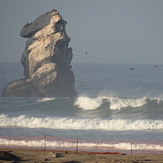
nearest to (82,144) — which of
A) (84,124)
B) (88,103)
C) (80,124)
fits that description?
(84,124)

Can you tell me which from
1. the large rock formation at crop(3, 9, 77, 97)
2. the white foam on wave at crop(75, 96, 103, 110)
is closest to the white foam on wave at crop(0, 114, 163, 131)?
the white foam on wave at crop(75, 96, 103, 110)

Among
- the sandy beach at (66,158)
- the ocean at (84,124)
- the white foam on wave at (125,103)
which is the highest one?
the white foam on wave at (125,103)

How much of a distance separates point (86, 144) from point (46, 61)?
35.8 meters

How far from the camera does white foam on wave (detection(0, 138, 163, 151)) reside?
100 feet

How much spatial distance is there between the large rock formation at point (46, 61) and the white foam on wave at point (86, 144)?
33597 mm

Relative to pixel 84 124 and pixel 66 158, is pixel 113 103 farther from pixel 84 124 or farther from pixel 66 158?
pixel 66 158

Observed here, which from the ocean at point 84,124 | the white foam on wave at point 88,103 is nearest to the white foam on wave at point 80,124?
the ocean at point 84,124

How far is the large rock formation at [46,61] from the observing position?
6606cm

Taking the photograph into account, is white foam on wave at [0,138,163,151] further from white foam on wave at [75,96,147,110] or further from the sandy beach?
white foam on wave at [75,96,147,110]

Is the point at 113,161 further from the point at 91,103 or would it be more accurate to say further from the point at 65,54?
the point at 65,54

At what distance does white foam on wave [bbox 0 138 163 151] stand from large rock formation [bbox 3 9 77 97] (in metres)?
33.6

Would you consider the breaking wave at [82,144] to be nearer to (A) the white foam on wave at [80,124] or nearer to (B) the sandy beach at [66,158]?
(B) the sandy beach at [66,158]

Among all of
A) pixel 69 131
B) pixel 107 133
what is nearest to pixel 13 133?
pixel 69 131

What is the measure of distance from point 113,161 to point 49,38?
4557cm
